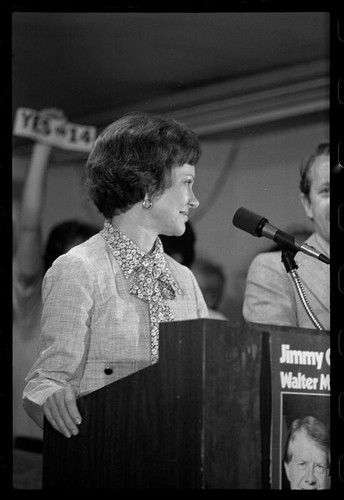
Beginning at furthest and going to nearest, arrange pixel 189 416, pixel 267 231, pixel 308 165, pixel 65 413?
1. pixel 308 165
2. pixel 267 231
3. pixel 65 413
4. pixel 189 416

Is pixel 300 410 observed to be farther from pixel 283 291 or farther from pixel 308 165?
pixel 308 165

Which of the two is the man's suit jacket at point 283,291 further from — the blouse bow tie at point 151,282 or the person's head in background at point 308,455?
the person's head in background at point 308,455

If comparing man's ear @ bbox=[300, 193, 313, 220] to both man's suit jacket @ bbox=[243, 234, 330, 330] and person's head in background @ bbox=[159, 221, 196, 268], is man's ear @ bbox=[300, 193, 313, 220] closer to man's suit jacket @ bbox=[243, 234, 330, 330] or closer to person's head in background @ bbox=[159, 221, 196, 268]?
man's suit jacket @ bbox=[243, 234, 330, 330]

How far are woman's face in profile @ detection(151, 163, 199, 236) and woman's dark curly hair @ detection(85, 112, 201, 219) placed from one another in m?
0.02

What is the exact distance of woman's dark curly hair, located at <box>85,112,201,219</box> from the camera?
249 cm

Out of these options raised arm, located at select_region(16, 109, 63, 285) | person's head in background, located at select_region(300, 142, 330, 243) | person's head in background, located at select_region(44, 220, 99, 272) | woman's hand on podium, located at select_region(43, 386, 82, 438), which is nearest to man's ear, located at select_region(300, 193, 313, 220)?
person's head in background, located at select_region(300, 142, 330, 243)

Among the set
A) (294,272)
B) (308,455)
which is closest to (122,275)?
(294,272)

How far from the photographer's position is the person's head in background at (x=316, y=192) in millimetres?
2764

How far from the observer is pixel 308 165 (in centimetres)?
277

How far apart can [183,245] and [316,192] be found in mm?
486

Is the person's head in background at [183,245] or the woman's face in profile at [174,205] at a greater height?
the woman's face in profile at [174,205]

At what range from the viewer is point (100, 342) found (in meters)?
2.40

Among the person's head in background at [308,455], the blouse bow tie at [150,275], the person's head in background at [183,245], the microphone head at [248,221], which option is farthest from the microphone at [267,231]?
the person's head in background at [308,455]
